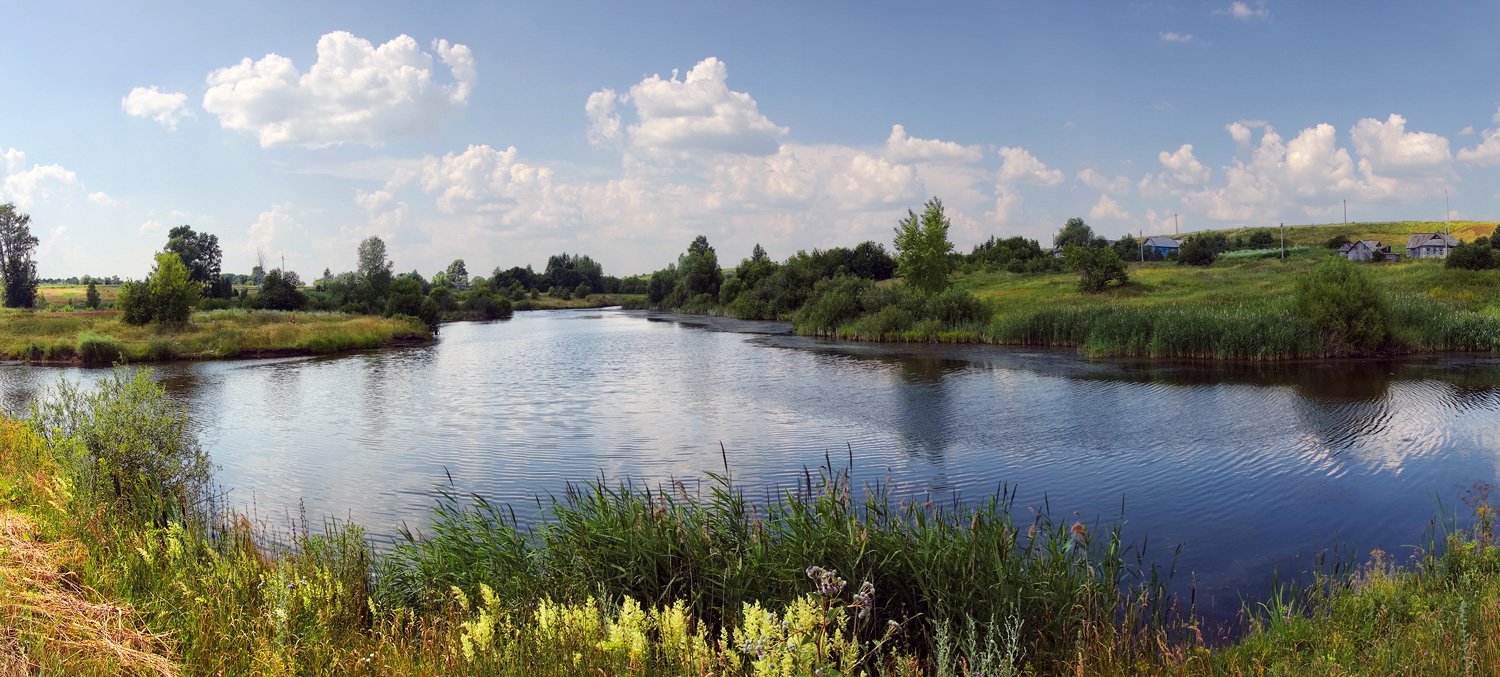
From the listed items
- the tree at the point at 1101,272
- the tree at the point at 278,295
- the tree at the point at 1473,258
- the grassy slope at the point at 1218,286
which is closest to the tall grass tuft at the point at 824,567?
the grassy slope at the point at 1218,286

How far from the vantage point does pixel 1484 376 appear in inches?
839

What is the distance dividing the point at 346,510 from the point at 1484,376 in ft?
90.4

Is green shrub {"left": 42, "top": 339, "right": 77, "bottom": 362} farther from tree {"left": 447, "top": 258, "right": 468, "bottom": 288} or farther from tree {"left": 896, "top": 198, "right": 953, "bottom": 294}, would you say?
tree {"left": 447, "top": 258, "right": 468, "bottom": 288}

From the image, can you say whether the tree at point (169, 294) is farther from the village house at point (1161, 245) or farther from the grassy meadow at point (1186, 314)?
the village house at point (1161, 245)

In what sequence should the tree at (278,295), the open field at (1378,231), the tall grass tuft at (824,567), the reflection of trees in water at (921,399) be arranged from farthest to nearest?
the open field at (1378,231)
the tree at (278,295)
the reflection of trees in water at (921,399)
the tall grass tuft at (824,567)

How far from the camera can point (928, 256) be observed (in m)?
47.1

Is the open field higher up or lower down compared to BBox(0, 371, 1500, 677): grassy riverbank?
higher up

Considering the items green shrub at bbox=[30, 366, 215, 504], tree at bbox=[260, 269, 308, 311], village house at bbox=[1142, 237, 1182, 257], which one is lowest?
green shrub at bbox=[30, 366, 215, 504]

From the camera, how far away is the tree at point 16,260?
64812 mm

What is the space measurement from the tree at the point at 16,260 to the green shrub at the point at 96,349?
43577mm

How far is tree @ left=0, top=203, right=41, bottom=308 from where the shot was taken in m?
64.8

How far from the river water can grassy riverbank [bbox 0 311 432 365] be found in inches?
208

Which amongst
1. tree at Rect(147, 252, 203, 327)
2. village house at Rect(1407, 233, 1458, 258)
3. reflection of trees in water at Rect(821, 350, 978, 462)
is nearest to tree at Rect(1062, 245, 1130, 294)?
reflection of trees in water at Rect(821, 350, 978, 462)

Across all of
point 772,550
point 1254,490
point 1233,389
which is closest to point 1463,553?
point 1254,490
